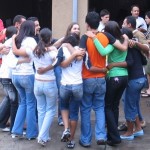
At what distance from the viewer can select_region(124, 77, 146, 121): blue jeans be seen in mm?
6145

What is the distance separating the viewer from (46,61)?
19.1 feet

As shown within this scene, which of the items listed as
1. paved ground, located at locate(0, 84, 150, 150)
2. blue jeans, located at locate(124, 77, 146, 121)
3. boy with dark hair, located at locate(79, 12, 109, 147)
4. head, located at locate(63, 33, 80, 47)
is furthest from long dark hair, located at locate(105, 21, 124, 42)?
paved ground, located at locate(0, 84, 150, 150)

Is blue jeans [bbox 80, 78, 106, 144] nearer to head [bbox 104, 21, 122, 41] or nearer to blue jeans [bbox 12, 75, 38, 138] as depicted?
head [bbox 104, 21, 122, 41]

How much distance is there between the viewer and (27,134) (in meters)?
6.34

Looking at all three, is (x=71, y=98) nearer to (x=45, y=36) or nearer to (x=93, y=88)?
(x=93, y=88)

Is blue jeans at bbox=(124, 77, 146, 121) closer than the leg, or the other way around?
the leg

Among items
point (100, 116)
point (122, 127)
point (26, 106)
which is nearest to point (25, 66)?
point (26, 106)

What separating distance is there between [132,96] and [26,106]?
1.54 metres

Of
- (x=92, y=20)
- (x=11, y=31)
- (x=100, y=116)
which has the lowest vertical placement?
Answer: (x=100, y=116)

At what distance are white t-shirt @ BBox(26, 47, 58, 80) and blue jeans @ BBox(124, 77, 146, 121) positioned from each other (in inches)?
44.0

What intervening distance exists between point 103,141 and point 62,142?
648 mm

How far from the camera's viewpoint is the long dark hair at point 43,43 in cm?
572

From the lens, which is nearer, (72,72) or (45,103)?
(72,72)

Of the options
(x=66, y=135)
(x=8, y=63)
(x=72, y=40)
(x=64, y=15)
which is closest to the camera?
(x=72, y=40)
